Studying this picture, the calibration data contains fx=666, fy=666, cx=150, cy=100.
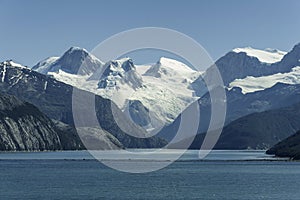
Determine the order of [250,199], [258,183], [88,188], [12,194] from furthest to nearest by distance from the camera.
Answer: [258,183]
[88,188]
[12,194]
[250,199]

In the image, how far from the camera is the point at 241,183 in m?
195

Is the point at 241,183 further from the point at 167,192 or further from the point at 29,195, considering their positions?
the point at 29,195

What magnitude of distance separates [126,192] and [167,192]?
10335 millimetres

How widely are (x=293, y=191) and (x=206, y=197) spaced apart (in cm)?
2431

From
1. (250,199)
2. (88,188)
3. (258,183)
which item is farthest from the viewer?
(258,183)

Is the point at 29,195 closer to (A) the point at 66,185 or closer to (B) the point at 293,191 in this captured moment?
(A) the point at 66,185

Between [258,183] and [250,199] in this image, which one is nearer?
[250,199]

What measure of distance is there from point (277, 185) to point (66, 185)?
192ft

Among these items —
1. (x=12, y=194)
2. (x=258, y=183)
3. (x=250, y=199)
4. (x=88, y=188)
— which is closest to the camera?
(x=250, y=199)

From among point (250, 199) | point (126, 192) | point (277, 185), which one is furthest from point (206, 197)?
point (277, 185)

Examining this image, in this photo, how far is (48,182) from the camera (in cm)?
19862

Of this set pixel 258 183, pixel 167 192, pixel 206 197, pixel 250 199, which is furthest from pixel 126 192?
pixel 258 183

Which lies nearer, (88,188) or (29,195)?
(29,195)

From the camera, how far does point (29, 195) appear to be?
522 ft
